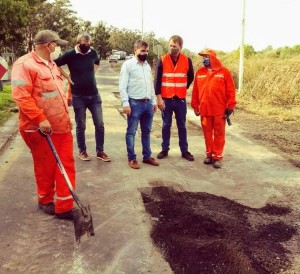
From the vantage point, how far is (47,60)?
416 cm

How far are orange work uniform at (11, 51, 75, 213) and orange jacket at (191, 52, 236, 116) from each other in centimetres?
266

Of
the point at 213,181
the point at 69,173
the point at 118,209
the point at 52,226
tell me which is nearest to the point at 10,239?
the point at 52,226

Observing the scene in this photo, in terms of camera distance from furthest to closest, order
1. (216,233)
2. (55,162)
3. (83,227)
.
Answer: (55,162), (216,233), (83,227)

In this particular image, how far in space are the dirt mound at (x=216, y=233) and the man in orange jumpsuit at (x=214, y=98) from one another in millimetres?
1545

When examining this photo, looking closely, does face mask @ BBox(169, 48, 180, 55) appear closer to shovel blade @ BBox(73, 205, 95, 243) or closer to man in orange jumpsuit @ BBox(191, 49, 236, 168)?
man in orange jumpsuit @ BBox(191, 49, 236, 168)

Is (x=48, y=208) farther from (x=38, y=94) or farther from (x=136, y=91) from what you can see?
(x=136, y=91)

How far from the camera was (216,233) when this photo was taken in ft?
12.6

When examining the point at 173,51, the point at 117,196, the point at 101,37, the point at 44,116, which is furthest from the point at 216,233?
the point at 101,37

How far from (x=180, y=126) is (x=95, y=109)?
142cm

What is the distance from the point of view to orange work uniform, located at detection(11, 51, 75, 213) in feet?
12.9

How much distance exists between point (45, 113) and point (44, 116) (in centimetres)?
16

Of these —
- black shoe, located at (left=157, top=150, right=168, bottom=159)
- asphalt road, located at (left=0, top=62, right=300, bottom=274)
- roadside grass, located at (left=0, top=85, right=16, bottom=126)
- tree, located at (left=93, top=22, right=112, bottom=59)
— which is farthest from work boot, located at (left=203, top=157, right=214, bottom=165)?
tree, located at (left=93, top=22, right=112, bottom=59)

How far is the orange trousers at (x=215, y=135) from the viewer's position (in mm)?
6312

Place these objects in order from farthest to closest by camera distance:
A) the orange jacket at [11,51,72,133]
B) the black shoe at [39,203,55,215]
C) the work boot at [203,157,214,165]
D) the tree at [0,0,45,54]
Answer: the tree at [0,0,45,54] → the work boot at [203,157,214,165] → the black shoe at [39,203,55,215] → the orange jacket at [11,51,72,133]
